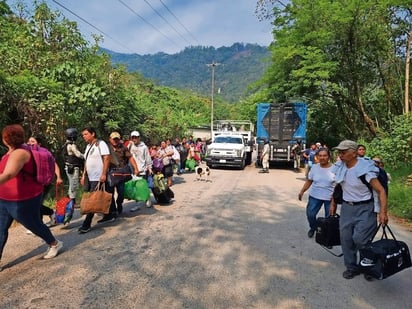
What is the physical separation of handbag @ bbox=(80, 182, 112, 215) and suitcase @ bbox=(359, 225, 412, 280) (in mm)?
3648

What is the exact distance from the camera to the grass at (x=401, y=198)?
780 cm

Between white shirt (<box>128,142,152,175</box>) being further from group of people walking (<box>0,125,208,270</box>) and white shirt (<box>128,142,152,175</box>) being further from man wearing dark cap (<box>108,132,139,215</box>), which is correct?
man wearing dark cap (<box>108,132,139,215</box>)

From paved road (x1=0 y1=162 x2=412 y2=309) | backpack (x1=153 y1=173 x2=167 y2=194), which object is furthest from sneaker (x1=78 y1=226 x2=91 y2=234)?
backpack (x1=153 y1=173 x2=167 y2=194)

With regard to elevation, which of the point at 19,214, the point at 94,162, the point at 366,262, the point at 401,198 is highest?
the point at 94,162

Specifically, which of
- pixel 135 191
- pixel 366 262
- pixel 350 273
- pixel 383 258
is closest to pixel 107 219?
pixel 135 191

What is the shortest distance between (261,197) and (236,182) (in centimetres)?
325

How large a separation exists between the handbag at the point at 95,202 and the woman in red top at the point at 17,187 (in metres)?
1.07

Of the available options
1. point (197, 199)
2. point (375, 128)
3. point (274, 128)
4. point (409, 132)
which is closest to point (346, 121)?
point (375, 128)

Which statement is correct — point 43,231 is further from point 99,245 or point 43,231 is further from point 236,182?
point 236,182

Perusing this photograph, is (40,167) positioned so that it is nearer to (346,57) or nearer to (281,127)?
(281,127)

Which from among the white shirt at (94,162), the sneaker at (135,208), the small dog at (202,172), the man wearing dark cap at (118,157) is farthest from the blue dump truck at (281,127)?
the white shirt at (94,162)

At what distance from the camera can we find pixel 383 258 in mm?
3504

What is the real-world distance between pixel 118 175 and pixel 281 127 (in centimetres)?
1314

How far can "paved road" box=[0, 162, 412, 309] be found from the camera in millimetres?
3486
